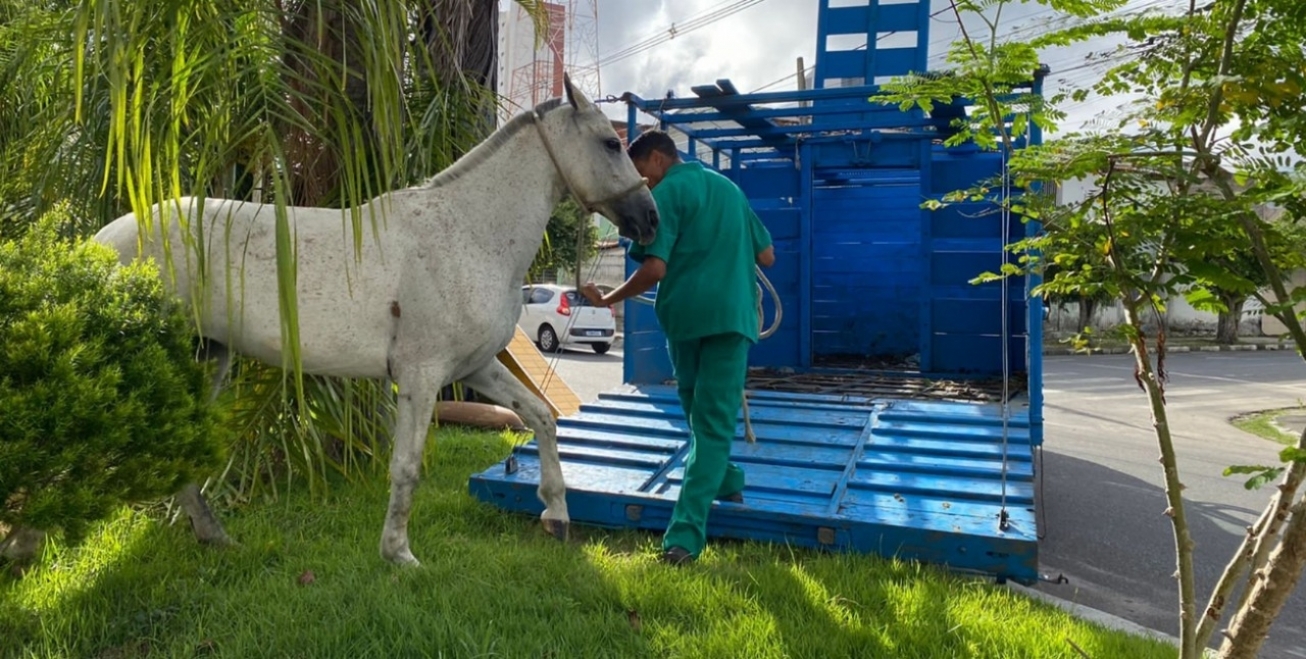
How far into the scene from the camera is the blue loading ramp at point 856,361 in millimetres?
3578

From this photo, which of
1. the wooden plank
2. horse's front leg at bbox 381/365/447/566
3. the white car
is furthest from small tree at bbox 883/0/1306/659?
the white car

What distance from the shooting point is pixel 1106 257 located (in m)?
2.02

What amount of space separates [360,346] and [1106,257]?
7.92 feet

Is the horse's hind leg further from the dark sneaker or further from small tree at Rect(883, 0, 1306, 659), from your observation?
small tree at Rect(883, 0, 1306, 659)

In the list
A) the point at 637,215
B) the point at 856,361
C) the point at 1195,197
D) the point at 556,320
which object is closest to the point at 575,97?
the point at 637,215

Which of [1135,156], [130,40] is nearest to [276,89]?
[130,40]

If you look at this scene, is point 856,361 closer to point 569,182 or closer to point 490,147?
point 569,182

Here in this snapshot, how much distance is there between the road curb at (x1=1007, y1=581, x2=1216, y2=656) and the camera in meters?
3.03

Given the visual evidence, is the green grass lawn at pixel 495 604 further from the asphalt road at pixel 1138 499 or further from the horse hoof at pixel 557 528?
the asphalt road at pixel 1138 499

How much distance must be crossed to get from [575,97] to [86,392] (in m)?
1.89

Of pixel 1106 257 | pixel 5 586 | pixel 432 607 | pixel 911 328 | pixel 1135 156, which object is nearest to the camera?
pixel 1135 156

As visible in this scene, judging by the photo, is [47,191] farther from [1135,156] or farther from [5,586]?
[1135,156]

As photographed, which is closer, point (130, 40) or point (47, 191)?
point (130, 40)

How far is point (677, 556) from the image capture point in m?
3.28
